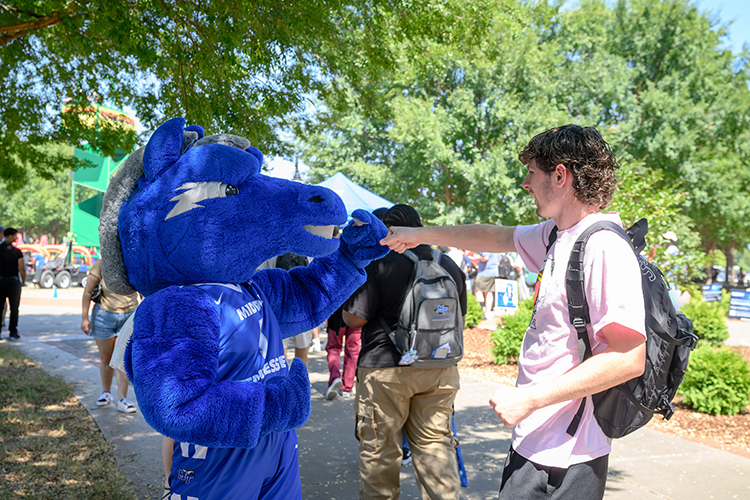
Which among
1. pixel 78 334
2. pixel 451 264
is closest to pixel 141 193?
pixel 451 264

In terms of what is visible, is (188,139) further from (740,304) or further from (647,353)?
(740,304)

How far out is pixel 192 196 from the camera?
1.97 meters

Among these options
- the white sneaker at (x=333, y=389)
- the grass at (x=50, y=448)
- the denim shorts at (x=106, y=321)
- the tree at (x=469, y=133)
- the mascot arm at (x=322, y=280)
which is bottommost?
the grass at (x=50, y=448)

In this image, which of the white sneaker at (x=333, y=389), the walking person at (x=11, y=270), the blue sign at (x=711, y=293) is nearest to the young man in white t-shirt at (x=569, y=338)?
the white sneaker at (x=333, y=389)

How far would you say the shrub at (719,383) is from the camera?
6.21 meters

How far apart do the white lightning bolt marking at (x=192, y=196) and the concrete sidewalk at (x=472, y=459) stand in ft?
9.29

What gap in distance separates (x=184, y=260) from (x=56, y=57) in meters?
6.33

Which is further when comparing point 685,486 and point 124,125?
point 124,125

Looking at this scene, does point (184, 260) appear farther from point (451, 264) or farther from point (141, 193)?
point (451, 264)

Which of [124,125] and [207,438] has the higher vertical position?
[124,125]

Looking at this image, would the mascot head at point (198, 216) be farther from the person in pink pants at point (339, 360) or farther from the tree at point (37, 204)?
the tree at point (37, 204)

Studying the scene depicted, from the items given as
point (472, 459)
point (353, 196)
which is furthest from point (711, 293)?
point (472, 459)

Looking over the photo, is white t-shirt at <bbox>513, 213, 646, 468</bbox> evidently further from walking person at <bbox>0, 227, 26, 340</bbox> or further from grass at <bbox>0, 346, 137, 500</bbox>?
walking person at <bbox>0, 227, 26, 340</bbox>

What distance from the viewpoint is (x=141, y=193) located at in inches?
79.4
